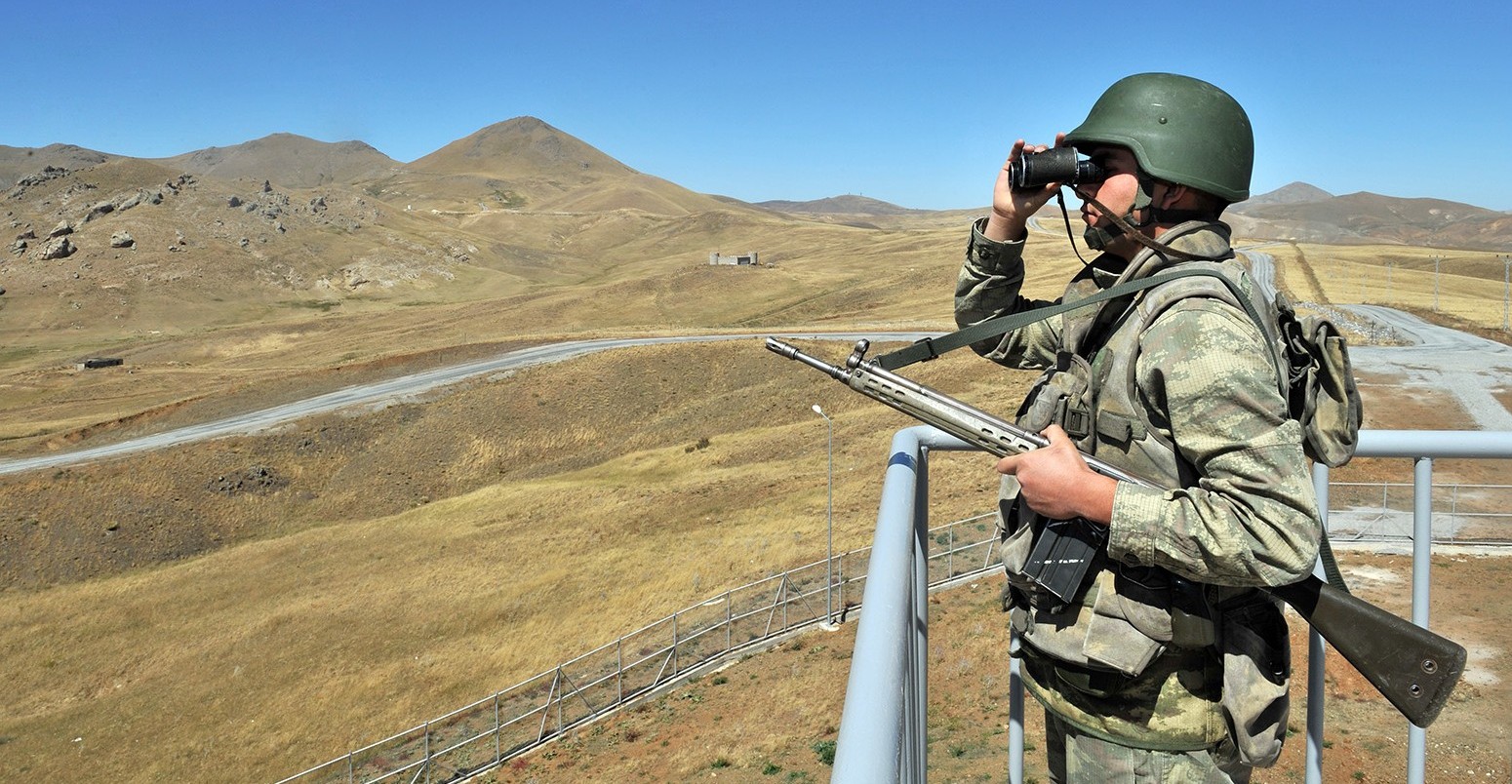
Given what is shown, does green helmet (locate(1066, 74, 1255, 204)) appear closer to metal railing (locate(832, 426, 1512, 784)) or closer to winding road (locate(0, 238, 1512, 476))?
metal railing (locate(832, 426, 1512, 784))

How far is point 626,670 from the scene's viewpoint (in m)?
23.0

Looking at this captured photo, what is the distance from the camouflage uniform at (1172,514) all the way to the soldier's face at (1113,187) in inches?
8.3

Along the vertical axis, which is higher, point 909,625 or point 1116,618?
point 909,625

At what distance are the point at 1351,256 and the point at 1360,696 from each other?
448 feet

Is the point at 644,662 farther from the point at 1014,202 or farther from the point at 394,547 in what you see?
the point at 1014,202

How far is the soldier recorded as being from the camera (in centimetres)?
248

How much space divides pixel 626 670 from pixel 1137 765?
2117 cm

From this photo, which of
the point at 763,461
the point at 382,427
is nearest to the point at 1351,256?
the point at 763,461

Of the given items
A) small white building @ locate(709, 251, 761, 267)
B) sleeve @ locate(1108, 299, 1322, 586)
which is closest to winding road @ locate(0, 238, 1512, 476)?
sleeve @ locate(1108, 299, 1322, 586)

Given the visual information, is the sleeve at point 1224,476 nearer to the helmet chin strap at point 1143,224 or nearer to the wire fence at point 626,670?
the helmet chin strap at point 1143,224

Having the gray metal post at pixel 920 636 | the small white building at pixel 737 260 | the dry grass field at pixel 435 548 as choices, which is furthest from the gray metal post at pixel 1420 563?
the small white building at pixel 737 260

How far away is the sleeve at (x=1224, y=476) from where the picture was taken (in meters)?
2.43

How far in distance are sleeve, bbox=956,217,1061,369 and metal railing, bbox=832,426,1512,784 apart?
0.67m

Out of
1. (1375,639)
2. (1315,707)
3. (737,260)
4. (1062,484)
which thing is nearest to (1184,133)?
(1062,484)
